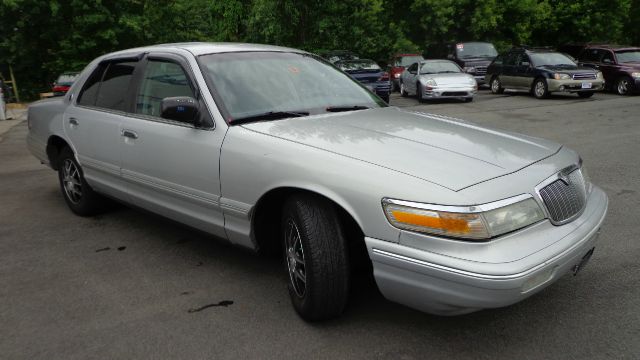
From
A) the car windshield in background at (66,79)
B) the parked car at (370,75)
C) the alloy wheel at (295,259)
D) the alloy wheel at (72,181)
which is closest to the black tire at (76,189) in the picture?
the alloy wheel at (72,181)

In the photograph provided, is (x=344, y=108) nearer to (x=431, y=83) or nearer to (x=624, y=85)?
(x=431, y=83)

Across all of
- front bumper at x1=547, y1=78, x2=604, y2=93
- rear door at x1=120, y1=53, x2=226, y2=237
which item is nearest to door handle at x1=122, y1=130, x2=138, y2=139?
rear door at x1=120, y1=53, x2=226, y2=237

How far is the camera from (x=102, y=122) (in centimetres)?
449

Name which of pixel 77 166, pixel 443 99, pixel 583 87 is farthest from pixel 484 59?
pixel 77 166

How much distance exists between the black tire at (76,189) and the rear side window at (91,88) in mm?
516

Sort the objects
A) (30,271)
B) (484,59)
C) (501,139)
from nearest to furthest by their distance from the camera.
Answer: (501,139) → (30,271) → (484,59)

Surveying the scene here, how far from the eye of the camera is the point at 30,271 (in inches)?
157

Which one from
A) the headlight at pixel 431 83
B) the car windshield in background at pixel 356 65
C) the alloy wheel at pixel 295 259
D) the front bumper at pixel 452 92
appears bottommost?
the front bumper at pixel 452 92

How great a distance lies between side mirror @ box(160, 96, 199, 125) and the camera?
135 inches

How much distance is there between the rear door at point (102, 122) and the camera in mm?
4352

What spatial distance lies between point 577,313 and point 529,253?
2.88 ft

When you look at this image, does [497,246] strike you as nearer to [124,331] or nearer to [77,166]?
[124,331]

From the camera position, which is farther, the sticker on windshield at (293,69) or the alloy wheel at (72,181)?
the alloy wheel at (72,181)

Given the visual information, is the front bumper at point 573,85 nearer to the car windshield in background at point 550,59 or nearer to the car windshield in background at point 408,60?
the car windshield in background at point 550,59
